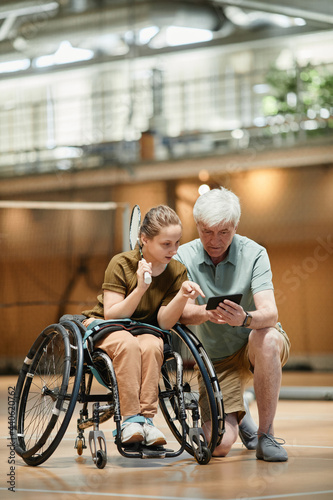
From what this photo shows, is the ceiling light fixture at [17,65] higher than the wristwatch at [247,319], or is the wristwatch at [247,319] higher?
the ceiling light fixture at [17,65]

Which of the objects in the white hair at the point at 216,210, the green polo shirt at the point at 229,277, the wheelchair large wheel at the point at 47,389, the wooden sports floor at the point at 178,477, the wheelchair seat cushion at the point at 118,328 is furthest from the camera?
the green polo shirt at the point at 229,277

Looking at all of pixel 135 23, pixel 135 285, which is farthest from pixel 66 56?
pixel 135 285

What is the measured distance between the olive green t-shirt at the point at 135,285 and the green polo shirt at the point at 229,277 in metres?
0.16

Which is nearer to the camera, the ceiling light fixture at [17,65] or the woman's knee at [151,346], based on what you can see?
the woman's knee at [151,346]

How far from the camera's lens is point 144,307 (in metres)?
2.42

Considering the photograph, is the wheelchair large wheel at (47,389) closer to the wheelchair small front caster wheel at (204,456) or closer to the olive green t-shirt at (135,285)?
the olive green t-shirt at (135,285)

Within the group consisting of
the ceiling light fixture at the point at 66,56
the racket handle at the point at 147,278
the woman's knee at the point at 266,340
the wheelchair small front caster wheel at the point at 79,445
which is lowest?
the wheelchair small front caster wheel at the point at 79,445

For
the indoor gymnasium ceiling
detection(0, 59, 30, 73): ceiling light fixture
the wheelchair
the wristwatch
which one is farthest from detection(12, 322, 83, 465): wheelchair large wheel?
detection(0, 59, 30, 73): ceiling light fixture

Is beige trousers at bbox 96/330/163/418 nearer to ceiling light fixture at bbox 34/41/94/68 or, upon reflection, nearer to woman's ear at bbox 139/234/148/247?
woman's ear at bbox 139/234/148/247

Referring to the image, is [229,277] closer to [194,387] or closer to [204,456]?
[194,387]

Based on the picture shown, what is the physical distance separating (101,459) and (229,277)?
27.5 inches

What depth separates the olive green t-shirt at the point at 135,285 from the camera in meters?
2.40

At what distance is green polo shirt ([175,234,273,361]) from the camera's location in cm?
256

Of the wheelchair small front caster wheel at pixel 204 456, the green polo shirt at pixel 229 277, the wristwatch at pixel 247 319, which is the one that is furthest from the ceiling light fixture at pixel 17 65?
the wheelchair small front caster wheel at pixel 204 456
